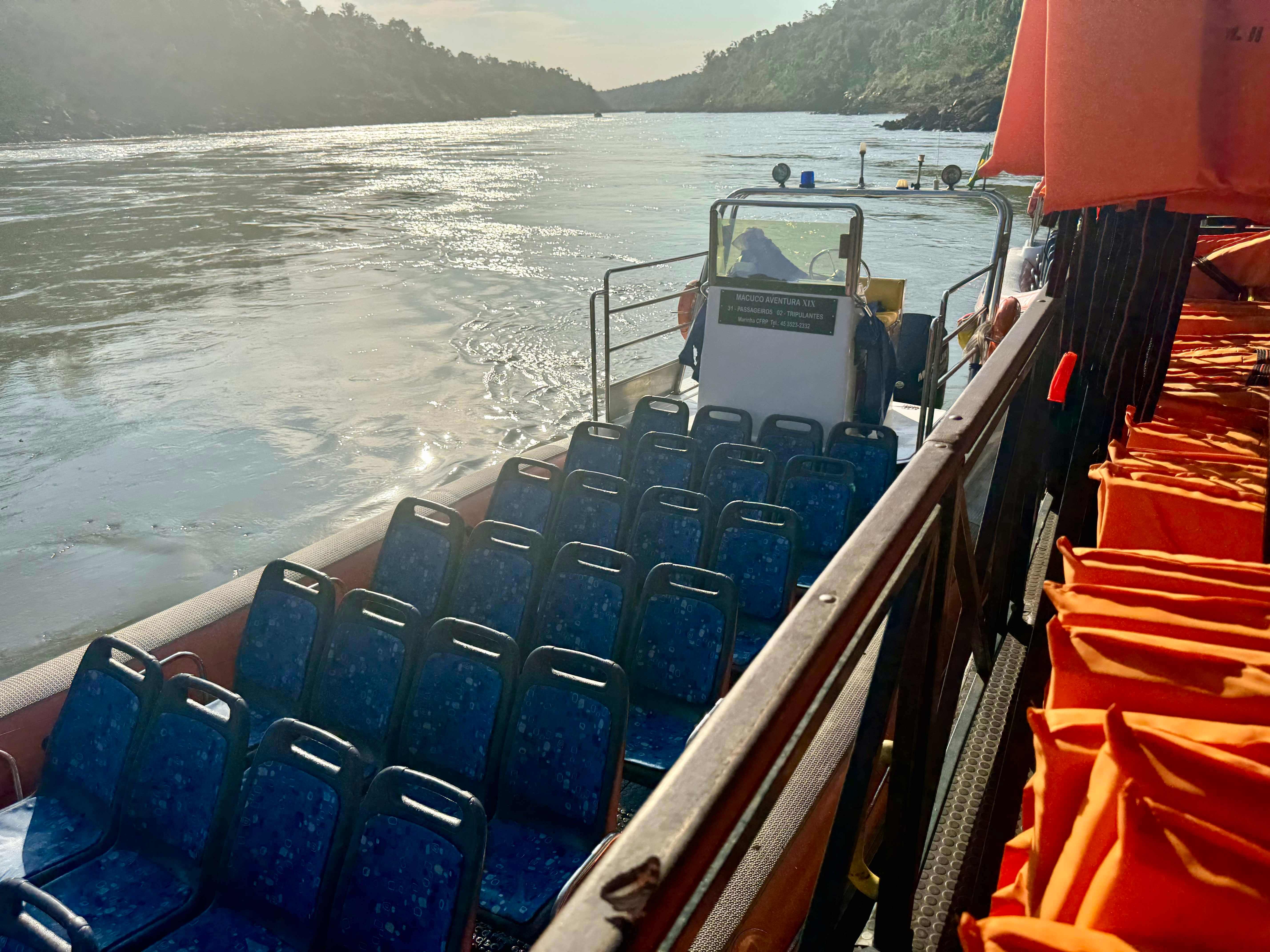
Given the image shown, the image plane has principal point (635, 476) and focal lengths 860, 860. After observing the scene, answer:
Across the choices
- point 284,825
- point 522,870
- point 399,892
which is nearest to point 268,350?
point 284,825

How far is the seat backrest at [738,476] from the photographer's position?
13.7ft

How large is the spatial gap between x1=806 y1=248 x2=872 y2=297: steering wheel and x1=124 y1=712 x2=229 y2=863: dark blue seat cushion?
→ 170 inches

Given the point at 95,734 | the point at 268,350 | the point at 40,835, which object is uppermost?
the point at 95,734

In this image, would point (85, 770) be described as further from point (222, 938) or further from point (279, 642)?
point (222, 938)

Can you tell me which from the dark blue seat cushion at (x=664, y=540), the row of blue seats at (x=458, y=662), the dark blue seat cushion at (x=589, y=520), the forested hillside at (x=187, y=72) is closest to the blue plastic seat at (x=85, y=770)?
the row of blue seats at (x=458, y=662)

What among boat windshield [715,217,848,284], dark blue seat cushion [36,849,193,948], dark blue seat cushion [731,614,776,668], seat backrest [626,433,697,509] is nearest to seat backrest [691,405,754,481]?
seat backrest [626,433,697,509]

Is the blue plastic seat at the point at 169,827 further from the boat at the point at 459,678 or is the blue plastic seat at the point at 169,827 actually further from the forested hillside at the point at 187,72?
the forested hillside at the point at 187,72

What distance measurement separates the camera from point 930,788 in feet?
5.44

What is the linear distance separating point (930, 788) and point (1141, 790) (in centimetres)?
66

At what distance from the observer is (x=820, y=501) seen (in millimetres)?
4129

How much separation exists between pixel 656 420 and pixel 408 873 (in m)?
3.64

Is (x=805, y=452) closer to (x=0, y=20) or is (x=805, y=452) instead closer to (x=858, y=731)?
(x=858, y=731)

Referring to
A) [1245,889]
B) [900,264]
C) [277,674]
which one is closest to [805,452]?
[277,674]

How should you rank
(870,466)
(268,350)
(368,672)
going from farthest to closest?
(268,350) → (870,466) → (368,672)
